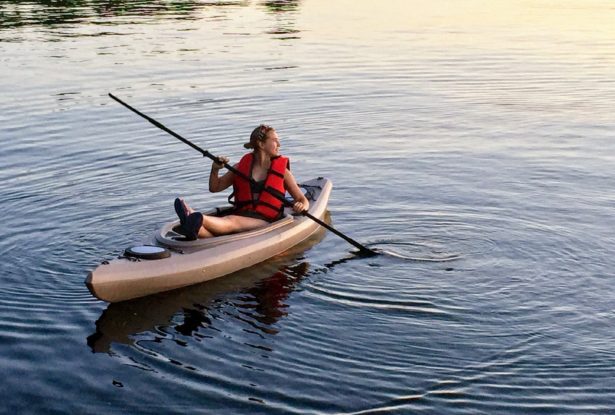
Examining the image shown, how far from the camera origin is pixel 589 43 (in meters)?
26.5

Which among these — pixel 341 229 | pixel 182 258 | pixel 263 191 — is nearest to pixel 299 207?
pixel 263 191

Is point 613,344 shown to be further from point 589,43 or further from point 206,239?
point 589,43

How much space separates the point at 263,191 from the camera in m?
10.4

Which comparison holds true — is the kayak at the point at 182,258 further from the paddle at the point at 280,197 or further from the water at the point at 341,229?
the paddle at the point at 280,197

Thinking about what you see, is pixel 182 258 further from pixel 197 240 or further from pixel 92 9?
pixel 92 9

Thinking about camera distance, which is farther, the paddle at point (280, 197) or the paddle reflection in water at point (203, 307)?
the paddle at point (280, 197)

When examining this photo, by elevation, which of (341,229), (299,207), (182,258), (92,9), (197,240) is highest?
(92,9)

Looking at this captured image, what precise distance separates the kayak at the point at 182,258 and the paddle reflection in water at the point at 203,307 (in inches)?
4.5

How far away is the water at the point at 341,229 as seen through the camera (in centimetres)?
734

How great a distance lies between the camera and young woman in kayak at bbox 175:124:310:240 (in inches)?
399

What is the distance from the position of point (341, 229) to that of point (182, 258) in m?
2.55

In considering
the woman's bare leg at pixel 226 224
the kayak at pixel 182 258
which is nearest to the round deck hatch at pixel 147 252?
the kayak at pixel 182 258

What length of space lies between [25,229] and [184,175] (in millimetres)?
3180

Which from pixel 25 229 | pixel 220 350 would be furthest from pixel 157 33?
pixel 220 350
